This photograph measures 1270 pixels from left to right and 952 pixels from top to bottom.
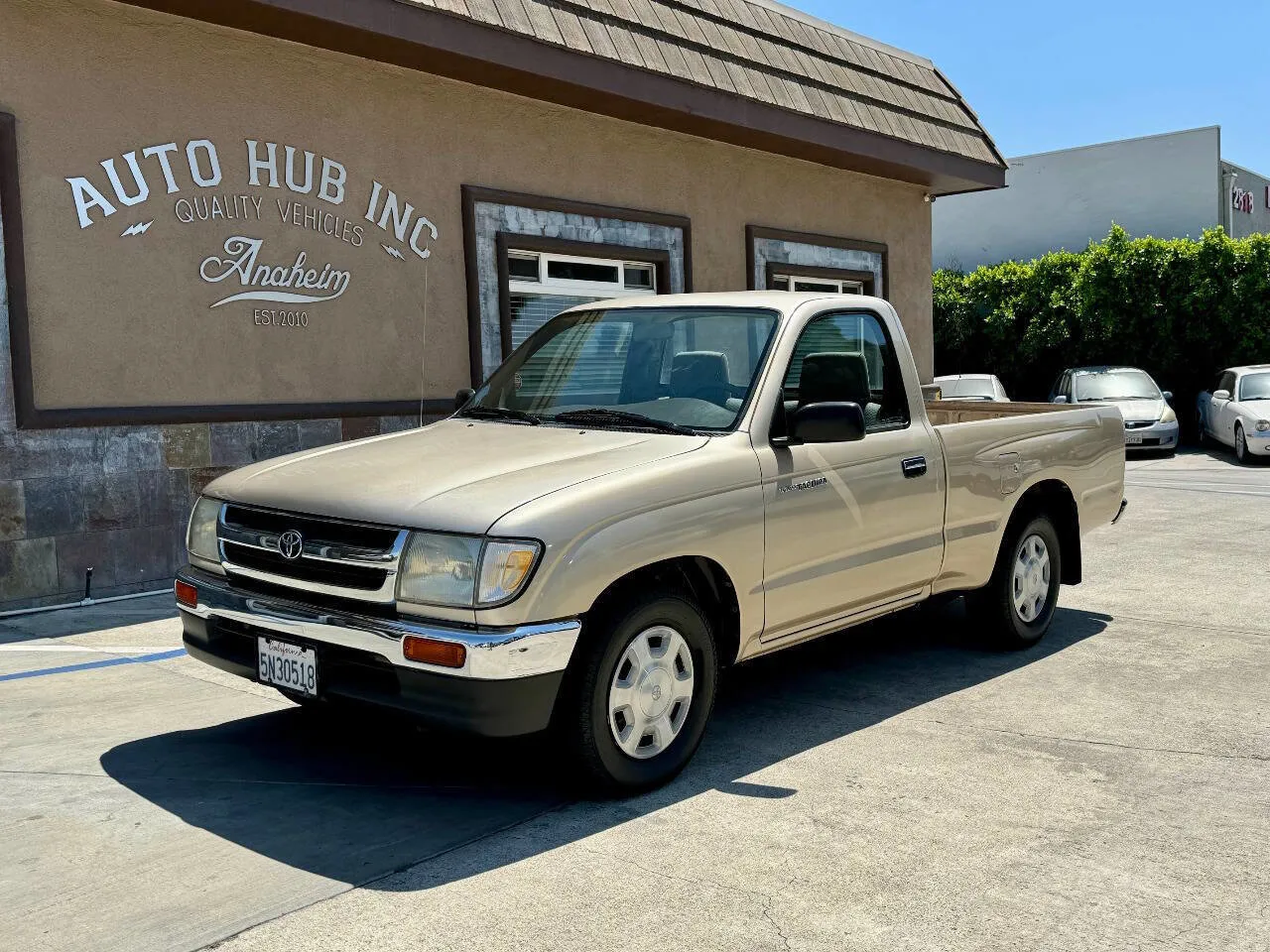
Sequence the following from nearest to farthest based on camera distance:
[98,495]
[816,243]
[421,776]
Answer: [421,776], [98,495], [816,243]

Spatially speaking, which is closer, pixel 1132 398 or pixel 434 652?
pixel 434 652

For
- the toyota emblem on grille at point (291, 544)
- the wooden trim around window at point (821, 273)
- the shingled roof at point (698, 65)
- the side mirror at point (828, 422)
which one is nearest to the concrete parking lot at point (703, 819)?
the toyota emblem on grille at point (291, 544)

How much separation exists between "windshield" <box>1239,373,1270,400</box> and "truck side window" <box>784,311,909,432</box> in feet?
51.2

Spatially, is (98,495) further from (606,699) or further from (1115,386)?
(1115,386)

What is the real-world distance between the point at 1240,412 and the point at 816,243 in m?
8.45

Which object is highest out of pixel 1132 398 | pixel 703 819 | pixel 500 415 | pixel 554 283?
pixel 554 283

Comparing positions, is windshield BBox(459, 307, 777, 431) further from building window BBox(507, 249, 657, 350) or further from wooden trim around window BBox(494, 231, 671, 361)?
building window BBox(507, 249, 657, 350)

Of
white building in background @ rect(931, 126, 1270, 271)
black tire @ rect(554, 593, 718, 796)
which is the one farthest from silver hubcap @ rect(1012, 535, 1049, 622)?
white building in background @ rect(931, 126, 1270, 271)

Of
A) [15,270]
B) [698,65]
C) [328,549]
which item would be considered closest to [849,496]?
[328,549]

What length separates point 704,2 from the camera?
11812 millimetres

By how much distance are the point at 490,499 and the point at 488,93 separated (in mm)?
7147

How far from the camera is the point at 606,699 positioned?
14.0 ft

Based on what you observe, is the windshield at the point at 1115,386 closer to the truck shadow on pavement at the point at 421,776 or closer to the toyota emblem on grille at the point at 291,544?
the truck shadow on pavement at the point at 421,776

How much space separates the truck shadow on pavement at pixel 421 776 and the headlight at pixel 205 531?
0.78 meters
